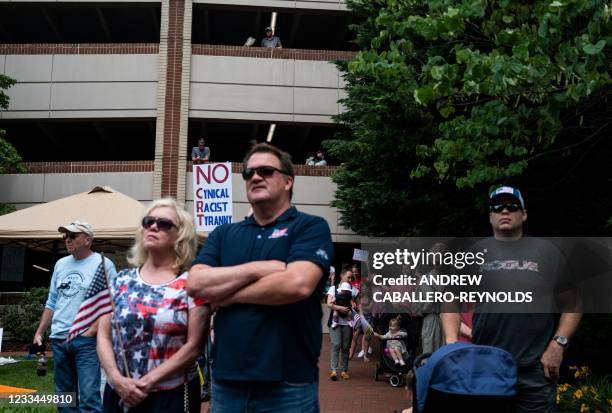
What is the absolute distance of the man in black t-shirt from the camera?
410 centimetres

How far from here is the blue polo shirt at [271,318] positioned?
128 inches

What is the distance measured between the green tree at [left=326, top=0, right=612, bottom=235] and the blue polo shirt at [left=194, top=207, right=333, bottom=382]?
3212 millimetres

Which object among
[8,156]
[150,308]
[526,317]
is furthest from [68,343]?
[8,156]

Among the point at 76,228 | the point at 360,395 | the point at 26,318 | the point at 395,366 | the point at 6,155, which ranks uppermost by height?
the point at 6,155

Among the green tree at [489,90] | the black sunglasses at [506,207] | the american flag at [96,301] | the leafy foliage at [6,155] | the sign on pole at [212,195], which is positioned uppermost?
the leafy foliage at [6,155]

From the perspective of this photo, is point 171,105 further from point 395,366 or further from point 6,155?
point 395,366

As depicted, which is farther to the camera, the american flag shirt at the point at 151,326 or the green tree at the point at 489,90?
the green tree at the point at 489,90

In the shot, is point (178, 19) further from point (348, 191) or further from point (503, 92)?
point (503, 92)

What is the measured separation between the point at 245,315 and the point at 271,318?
5.1 inches

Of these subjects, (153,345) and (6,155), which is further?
(6,155)

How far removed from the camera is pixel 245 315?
3.36 meters

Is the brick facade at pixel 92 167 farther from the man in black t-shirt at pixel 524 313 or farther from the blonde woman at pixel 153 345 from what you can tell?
the blonde woman at pixel 153 345

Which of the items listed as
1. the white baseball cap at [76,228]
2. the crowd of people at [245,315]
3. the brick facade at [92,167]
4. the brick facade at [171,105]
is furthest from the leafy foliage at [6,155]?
the crowd of people at [245,315]

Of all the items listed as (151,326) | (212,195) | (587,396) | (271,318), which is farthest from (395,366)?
(271,318)
